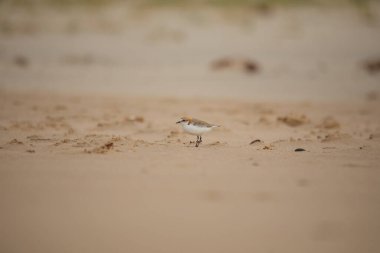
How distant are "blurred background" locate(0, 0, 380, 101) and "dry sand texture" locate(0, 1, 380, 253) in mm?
168

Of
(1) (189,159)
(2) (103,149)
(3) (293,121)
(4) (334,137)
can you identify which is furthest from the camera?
(3) (293,121)

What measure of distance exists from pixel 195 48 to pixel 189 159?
64.7ft

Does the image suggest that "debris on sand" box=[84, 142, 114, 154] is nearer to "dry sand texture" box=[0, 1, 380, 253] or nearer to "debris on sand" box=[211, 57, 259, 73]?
"dry sand texture" box=[0, 1, 380, 253]

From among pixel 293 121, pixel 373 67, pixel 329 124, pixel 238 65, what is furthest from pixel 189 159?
pixel 373 67

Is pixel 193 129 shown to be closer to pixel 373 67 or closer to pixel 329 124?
pixel 329 124

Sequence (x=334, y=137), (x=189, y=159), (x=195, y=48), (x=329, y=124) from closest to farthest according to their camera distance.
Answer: (x=189, y=159)
(x=334, y=137)
(x=329, y=124)
(x=195, y=48)

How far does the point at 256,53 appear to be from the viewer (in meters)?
25.1

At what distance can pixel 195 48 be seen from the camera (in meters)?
26.5

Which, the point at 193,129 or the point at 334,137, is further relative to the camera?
the point at 334,137

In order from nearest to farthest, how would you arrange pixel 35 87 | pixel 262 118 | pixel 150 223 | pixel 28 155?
pixel 150 223
pixel 28 155
pixel 262 118
pixel 35 87

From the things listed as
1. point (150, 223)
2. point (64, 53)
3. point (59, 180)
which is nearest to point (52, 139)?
point (59, 180)

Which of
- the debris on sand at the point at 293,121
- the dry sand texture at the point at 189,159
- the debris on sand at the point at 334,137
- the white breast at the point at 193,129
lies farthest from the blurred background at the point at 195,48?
the white breast at the point at 193,129

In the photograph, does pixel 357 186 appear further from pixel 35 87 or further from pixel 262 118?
pixel 35 87

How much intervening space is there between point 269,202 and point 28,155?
3.22 metres
